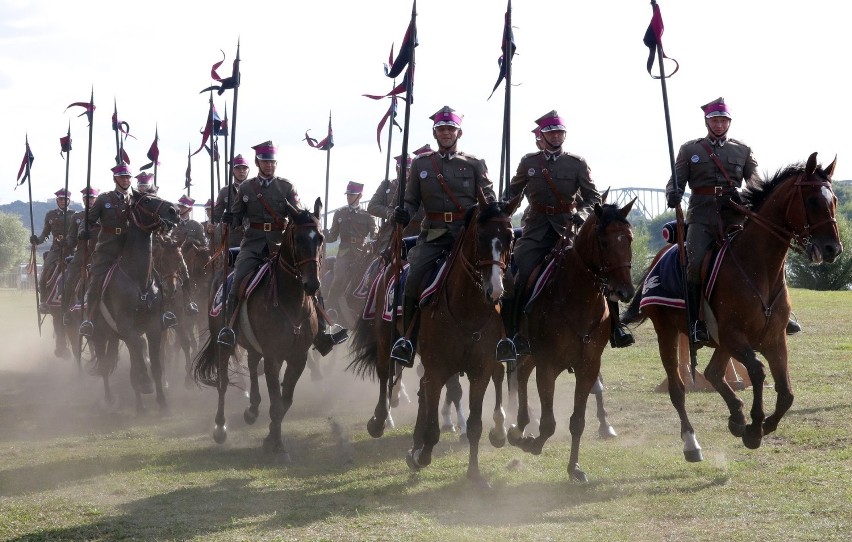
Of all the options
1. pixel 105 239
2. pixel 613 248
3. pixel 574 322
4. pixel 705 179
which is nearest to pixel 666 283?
pixel 705 179

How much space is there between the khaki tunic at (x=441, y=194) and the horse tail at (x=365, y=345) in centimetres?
175

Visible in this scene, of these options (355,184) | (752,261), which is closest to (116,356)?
(355,184)

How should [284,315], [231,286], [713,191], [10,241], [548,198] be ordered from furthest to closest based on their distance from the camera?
[10,241] < [231,286] < [284,315] < [713,191] < [548,198]

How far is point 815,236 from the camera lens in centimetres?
1102

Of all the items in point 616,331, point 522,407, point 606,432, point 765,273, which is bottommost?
point 606,432

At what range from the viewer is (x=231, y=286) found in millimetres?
14445

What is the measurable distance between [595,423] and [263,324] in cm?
441

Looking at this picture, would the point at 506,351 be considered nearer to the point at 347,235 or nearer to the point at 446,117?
the point at 446,117

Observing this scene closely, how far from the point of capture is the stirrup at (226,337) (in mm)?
13625

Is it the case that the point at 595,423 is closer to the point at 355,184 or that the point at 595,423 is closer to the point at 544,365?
the point at 544,365

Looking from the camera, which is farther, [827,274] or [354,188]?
[827,274]

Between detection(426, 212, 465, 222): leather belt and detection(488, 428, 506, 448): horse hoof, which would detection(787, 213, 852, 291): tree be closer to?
detection(488, 428, 506, 448): horse hoof

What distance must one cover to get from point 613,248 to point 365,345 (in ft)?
14.5

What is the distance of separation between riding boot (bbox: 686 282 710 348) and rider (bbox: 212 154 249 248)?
5.46 metres
